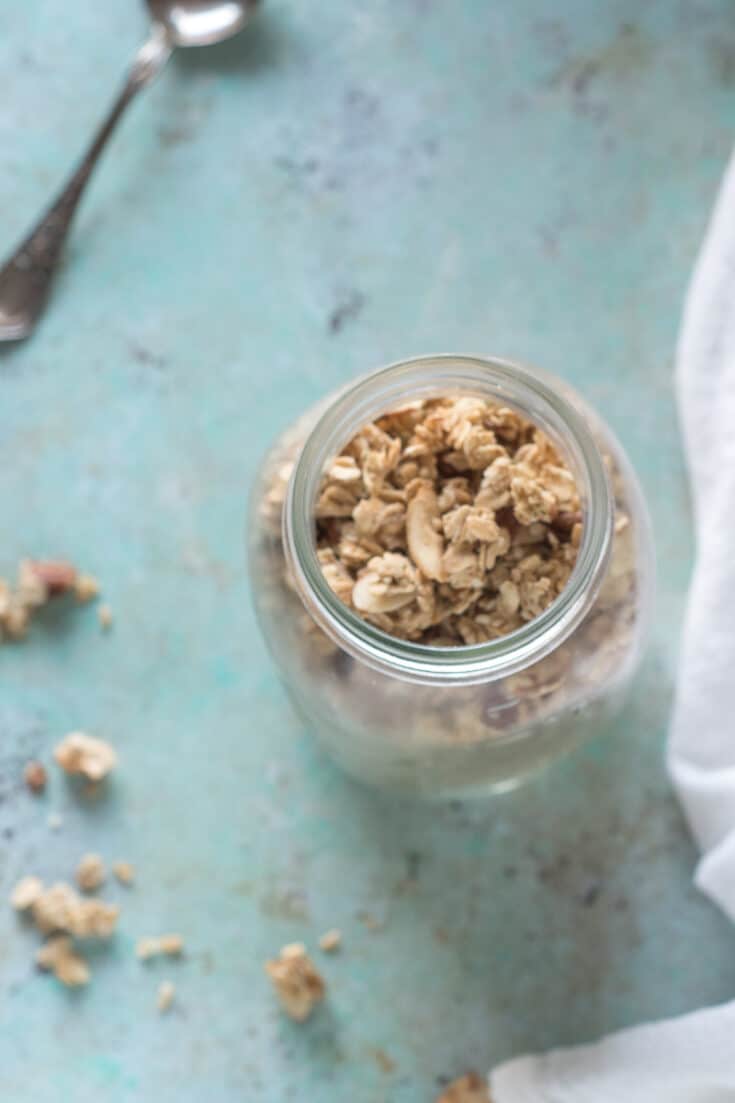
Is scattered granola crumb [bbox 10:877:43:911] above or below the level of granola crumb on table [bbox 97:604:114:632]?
below

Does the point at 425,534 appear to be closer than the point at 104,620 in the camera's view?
Yes

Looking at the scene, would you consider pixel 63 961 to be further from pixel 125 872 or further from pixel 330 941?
pixel 330 941

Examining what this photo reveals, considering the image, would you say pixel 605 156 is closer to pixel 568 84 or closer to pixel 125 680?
pixel 568 84

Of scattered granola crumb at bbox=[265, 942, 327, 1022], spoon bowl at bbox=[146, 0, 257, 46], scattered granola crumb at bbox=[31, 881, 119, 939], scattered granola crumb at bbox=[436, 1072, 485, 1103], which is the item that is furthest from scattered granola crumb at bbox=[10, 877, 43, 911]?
spoon bowl at bbox=[146, 0, 257, 46]

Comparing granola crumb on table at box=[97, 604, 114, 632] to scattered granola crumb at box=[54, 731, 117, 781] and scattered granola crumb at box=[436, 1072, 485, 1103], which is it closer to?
scattered granola crumb at box=[54, 731, 117, 781]

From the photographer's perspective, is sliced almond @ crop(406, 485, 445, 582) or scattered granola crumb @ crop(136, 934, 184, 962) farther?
scattered granola crumb @ crop(136, 934, 184, 962)

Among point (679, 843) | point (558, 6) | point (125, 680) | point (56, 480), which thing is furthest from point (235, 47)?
point (679, 843)

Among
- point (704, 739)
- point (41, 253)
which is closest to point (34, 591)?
point (41, 253)
